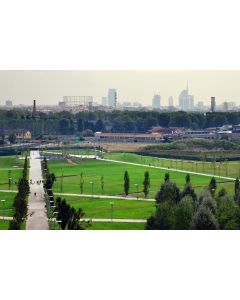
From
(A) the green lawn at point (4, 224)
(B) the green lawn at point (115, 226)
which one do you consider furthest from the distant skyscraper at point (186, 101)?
(A) the green lawn at point (4, 224)

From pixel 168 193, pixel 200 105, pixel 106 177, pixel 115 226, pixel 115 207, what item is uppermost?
pixel 200 105

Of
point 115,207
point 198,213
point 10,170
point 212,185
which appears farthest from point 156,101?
point 198,213

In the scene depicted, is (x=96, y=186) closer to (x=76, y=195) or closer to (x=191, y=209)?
(x=76, y=195)

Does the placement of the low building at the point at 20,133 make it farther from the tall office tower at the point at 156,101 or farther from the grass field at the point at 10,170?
the tall office tower at the point at 156,101

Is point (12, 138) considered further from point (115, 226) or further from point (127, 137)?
point (115, 226)

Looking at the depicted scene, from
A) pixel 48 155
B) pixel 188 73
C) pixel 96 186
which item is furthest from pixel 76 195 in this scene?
pixel 188 73

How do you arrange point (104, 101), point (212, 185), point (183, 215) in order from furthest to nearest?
1. point (104, 101)
2. point (212, 185)
3. point (183, 215)
